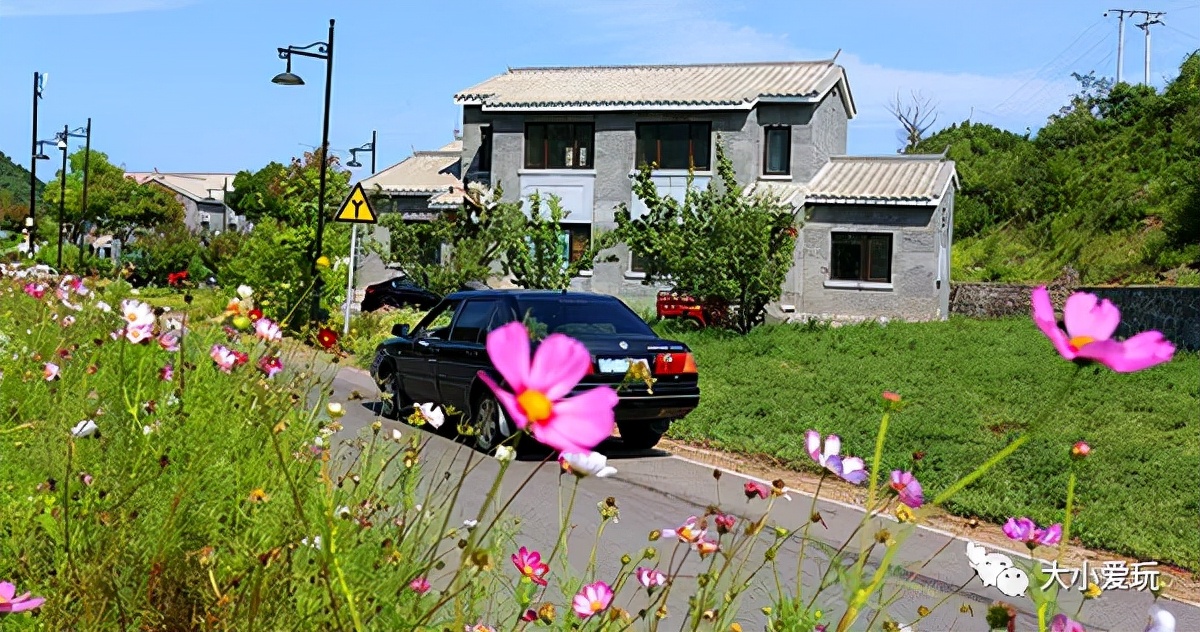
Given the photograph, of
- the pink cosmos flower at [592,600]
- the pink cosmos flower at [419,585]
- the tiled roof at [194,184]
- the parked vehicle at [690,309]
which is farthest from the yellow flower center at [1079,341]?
the tiled roof at [194,184]

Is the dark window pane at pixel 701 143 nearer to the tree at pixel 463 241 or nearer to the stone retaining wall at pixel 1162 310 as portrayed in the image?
the tree at pixel 463 241

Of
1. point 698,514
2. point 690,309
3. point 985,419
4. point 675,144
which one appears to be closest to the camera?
point 698,514

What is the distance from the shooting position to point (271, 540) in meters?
3.32

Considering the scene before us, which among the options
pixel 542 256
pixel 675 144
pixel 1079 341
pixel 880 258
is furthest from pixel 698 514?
pixel 675 144

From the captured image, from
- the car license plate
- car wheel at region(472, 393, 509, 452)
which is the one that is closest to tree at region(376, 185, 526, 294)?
car wheel at region(472, 393, 509, 452)

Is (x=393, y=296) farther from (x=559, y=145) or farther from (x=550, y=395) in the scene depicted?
(x=550, y=395)

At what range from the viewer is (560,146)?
3366 cm

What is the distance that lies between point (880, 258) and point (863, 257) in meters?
0.43

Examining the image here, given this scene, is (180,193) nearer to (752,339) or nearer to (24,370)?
(752,339)

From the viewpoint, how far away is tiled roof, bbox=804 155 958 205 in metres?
30.3

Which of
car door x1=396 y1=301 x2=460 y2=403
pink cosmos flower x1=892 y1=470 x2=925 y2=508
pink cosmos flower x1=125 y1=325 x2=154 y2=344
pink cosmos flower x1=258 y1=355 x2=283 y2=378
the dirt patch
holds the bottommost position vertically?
the dirt patch

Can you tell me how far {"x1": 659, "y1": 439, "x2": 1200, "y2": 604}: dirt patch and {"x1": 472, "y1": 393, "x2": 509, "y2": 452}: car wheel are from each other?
198 centimetres

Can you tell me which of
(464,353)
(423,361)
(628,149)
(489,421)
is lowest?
(489,421)

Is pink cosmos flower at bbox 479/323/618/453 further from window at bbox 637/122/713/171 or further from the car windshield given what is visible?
window at bbox 637/122/713/171
